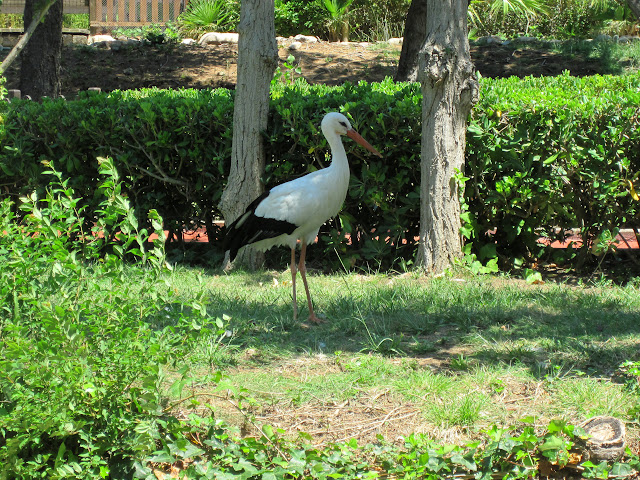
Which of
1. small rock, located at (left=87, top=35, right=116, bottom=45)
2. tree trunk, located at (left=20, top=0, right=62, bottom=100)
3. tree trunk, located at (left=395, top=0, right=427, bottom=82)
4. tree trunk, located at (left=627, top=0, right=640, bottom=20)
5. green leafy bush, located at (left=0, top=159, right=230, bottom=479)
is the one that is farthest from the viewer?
small rock, located at (left=87, top=35, right=116, bottom=45)

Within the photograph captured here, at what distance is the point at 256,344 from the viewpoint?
479cm

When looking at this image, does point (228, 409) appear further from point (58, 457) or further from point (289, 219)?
point (289, 219)

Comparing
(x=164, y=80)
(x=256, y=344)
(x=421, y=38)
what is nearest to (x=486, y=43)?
(x=421, y=38)

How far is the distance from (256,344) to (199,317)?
126cm

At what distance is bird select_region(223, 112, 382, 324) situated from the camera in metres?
5.68

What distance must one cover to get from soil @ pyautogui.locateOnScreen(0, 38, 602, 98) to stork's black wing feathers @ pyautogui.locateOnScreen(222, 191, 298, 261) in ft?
28.4

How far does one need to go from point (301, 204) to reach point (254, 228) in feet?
1.65

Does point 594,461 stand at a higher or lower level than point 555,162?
lower

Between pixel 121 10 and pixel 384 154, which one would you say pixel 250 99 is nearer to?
pixel 384 154

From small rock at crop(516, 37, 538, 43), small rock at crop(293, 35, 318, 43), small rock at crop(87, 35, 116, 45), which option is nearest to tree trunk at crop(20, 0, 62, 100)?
small rock at crop(87, 35, 116, 45)

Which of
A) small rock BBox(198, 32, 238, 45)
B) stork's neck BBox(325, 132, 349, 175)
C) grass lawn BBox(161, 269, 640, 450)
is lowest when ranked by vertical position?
grass lawn BBox(161, 269, 640, 450)

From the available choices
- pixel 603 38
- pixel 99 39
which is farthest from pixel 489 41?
pixel 99 39

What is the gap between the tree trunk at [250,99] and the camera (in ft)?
22.5

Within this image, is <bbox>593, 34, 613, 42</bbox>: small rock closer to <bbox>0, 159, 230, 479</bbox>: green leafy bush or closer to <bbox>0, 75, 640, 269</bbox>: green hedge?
<bbox>0, 75, 640, 269</bbox>: green hedge
